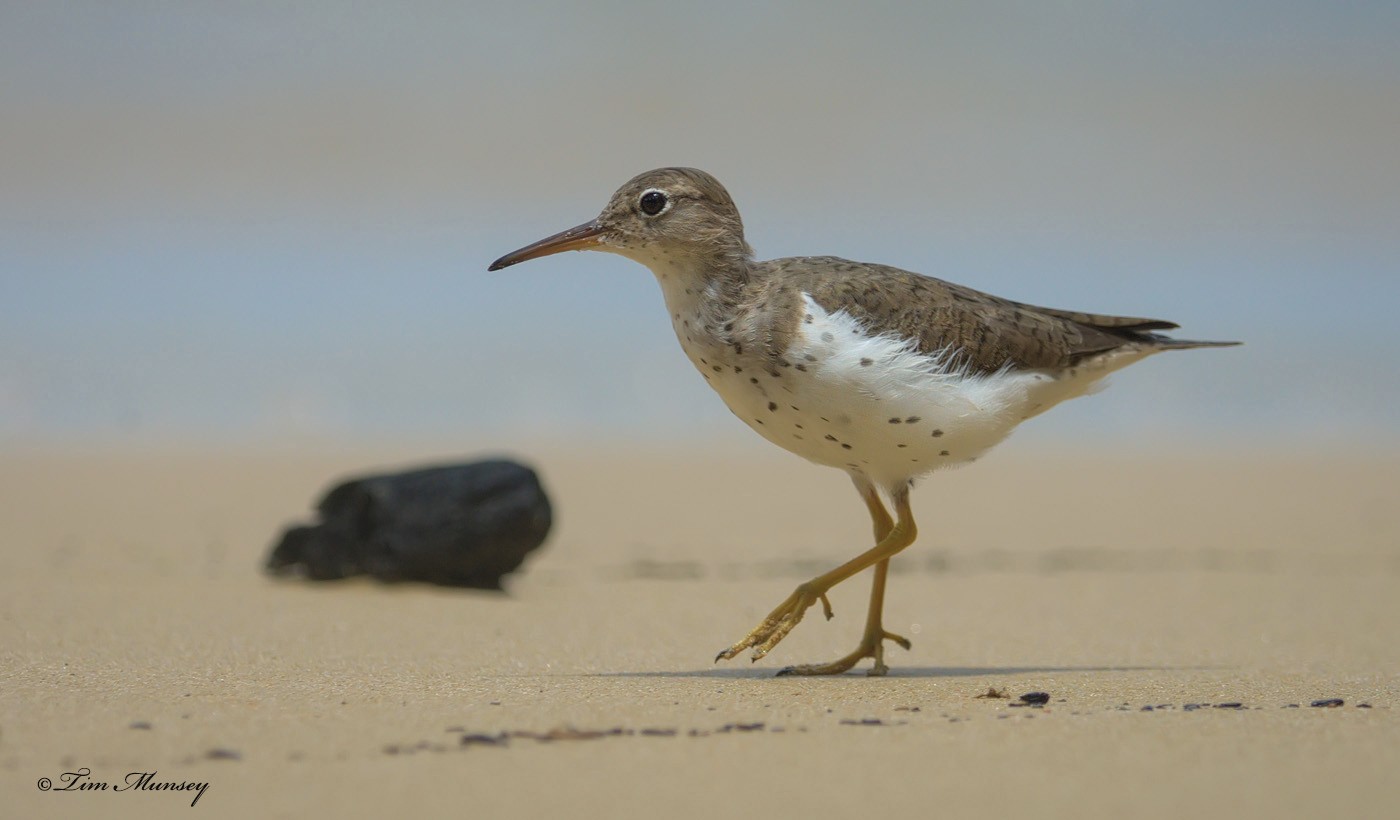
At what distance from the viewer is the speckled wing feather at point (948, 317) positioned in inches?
240

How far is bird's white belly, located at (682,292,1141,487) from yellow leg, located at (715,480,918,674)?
0.88 ft

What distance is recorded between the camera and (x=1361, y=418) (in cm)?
2214

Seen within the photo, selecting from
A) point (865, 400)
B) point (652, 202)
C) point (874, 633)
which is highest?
point (652, 202)

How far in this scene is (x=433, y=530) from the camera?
884 centimetres

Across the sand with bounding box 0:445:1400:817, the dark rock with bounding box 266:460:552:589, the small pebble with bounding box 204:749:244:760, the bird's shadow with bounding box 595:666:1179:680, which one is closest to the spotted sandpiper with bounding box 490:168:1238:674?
the bird's shadow with bounding box 595:666:1179:680

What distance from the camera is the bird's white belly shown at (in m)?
5.80

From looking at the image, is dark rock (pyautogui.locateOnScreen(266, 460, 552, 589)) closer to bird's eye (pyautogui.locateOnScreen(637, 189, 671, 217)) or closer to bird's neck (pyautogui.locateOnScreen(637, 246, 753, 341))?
bird's neck (pyautogui.locateOnScreen(637, 246, 753, 341))

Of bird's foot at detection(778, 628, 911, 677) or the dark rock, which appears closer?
bird's foot at detection(778, 628, 911, 677)

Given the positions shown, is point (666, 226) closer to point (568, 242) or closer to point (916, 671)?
point (568, 242)

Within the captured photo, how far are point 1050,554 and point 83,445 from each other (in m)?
12.5

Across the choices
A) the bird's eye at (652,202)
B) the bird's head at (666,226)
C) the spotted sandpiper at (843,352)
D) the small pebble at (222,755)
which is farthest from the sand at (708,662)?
Answer: the bird's eye at (652,202)

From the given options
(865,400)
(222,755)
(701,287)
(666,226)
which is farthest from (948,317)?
(222,755)

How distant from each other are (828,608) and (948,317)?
1463mm

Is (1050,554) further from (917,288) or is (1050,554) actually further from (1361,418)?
(1361,418)
